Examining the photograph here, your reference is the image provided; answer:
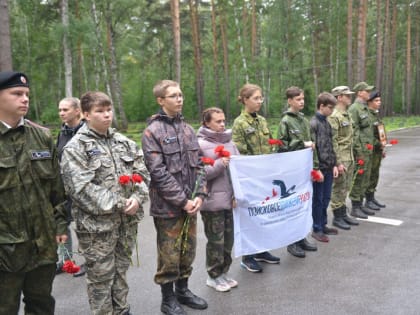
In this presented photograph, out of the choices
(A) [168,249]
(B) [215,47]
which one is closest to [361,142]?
(A) [168,249]

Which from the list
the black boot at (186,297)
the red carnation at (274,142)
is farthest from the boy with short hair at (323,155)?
the black boot at (186,297)

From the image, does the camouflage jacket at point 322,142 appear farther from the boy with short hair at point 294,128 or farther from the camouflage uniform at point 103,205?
the camouflage uniform at point 103,205

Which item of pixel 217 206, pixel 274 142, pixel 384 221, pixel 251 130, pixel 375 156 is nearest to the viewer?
pixel 217 206

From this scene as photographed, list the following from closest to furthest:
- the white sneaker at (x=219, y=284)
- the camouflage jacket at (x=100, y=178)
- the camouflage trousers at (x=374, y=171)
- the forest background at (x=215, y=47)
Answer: the camouflage jacket at (x=100, y=178), the white sneaker at (x=219, y=284), the camouflage trousers at (x=374, y=171), the forest background at (x=215, y=47)

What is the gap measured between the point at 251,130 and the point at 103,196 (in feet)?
6.27

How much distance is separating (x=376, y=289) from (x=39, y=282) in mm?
3035

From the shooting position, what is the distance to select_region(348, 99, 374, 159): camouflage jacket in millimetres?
5852

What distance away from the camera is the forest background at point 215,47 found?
23141 millimetres

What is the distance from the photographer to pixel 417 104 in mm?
38375

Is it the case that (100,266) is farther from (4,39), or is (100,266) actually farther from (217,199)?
(4,39)

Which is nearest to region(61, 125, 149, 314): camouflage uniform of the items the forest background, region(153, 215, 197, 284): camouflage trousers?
region(153, 215, 197, 284): camouflage trousers

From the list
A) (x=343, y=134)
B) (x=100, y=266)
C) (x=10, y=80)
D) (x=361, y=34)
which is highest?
(x=361, y=34)

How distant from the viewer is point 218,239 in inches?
142

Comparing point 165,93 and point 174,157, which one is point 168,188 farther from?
point 165,93
